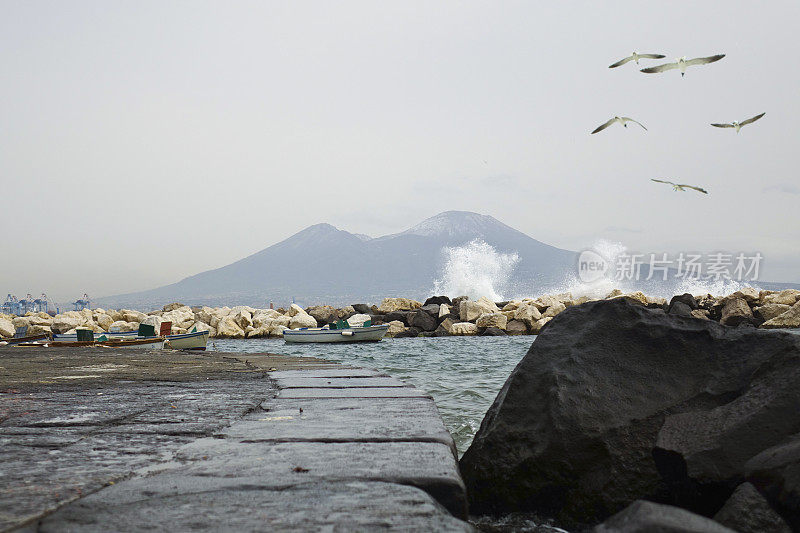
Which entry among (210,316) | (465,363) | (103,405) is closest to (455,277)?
(210,316)

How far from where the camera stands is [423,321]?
30.6 metres

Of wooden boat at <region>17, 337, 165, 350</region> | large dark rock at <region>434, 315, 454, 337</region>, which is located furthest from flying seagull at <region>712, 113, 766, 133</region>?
large dark rock at <region>434, 315, 454, 337</region>

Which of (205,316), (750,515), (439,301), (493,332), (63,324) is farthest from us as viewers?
(439,301)

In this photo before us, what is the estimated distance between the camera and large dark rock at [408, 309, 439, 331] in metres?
30.5

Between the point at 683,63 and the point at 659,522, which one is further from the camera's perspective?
the point at 683,63

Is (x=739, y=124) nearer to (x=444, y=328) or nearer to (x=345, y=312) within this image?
(x=444, y=328)

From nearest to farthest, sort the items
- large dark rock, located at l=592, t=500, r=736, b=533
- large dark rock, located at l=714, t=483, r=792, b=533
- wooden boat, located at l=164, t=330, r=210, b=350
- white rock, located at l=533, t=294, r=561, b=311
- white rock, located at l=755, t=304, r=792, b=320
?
1. large dark rock, located at l=592, t=500, r=736, b=533
2. large dark rock, located at l=714, t=483, r=792, b=533
3. wooden boat, located at l=164, t=330, r=210, b=350
4. white rock, located at l=755, t=304, r=792, b=320
5. white rock, located at l=533, t=294, r=561, b=311

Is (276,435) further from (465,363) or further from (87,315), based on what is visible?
(87,315)

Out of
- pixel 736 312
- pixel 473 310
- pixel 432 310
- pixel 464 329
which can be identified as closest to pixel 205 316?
pixel 432 310

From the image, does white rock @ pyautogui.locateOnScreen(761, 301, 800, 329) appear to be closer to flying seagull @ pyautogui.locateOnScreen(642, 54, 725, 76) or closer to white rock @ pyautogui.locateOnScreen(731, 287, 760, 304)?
white rock @ pyautogui.locateOnScreen(731, 287, 760, 304)

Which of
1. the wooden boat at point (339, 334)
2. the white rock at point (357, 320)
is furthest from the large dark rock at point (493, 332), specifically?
the white rock at point (357, 320)

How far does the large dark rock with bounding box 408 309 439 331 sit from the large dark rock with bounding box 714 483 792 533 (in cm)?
2846

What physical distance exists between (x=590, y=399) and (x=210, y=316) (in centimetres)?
3168

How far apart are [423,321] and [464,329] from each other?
2.94m
